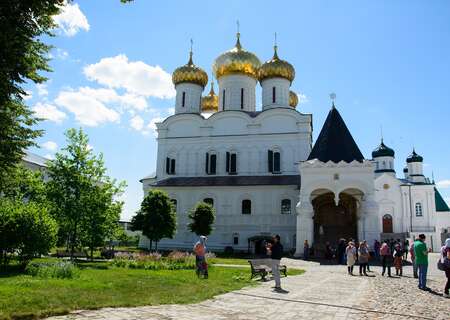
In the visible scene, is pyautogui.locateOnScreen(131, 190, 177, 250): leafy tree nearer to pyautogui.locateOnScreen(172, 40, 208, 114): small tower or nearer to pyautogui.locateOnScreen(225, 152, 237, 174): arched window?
pyautogui.locateOnScreen(225, 152, 237, 174): arched window

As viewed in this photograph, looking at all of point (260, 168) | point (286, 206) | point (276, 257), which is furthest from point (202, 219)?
point (276, 257)

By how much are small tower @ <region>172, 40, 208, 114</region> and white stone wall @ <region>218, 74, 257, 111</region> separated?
2161mm

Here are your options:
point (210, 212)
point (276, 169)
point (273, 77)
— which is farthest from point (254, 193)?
point (273, 77)

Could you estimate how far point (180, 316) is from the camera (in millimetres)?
7266

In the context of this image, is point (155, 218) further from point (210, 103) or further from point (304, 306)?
point (210, 103)

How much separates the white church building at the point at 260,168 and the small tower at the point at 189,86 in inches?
4.0

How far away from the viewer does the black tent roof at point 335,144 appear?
29234 mm

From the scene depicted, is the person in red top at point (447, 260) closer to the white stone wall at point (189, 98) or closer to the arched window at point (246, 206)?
the arched window at point (246, 206)

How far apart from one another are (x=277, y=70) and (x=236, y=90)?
451 centimetres

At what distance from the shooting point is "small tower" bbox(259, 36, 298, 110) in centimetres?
3975

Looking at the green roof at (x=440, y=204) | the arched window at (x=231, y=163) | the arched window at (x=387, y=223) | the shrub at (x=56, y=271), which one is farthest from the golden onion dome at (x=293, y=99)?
the shrub at (x=56, y=271)

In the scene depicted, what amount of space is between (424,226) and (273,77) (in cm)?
2557

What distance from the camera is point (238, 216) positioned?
35.2 m

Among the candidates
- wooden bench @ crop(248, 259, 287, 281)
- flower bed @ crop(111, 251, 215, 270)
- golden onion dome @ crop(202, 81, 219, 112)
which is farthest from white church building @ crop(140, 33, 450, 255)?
wooden bench @ crop(248, 259, 287, 281)
